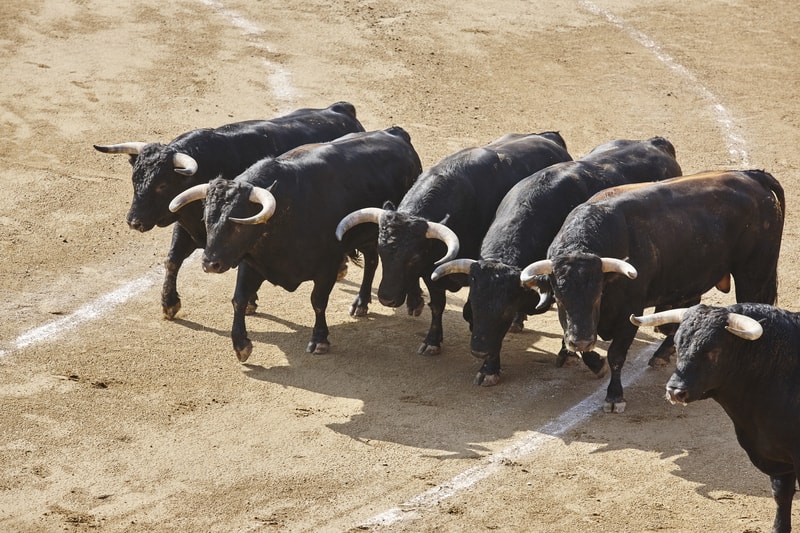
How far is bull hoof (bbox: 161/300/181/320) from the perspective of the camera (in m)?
16.7

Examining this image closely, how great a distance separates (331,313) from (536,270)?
463 centimetres

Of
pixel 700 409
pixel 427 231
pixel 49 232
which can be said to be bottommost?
pixel 49 232

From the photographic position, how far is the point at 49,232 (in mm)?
19188

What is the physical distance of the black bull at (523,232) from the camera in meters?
13.9

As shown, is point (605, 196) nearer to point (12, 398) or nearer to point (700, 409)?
point (700, 409)

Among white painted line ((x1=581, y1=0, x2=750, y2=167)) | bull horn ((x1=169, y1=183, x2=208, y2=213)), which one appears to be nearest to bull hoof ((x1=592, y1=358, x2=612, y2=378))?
bull horn ((x1=169, y1=183, x2=208, y2=213))

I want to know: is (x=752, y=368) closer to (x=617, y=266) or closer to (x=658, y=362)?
(x=617, y=266)

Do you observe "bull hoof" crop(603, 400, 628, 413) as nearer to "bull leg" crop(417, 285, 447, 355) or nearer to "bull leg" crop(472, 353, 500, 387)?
"bull leg" crop(472, 353, 500, 387)

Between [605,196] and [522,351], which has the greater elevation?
[605,196]

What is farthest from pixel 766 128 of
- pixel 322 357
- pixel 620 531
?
pixel 620 531

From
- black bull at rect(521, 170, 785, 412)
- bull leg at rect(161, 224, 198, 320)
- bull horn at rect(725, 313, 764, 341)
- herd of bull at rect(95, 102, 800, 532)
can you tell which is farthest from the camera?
bull leg at rect(161, 224, 198, 320)

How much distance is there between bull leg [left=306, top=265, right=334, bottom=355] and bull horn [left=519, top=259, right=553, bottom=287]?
3.21 meters

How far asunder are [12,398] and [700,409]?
7.70 metres

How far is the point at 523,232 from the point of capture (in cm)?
1453
